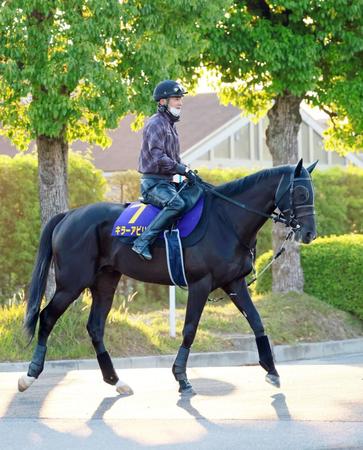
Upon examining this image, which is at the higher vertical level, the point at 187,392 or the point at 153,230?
the point at 153,230

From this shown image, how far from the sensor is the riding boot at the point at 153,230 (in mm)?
10586

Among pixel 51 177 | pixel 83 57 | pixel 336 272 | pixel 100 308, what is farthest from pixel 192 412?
pixel 336 272

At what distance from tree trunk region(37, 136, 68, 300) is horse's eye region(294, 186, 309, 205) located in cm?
752

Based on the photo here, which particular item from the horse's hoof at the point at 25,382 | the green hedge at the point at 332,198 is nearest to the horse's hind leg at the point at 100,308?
the horse's hoof at the point at 25,382

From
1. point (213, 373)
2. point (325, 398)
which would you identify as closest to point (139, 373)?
point (213, 373)

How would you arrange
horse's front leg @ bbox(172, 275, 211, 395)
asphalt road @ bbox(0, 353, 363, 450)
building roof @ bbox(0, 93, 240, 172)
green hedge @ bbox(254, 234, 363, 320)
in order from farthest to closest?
1. building roof @ bbox(0, 93, 240, 172)
2. green hedge @ bbox(254, 234, 363, 320)
3. horse's front leg @ bbox(172, 275, 211, 395)
4. asphalt road @ bbox(0, 353, 363, 450)

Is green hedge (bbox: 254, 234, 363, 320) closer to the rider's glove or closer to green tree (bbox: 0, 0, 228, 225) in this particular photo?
green tree (bbox: 0, 0, 228, 225)

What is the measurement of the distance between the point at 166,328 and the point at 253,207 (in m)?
7.08

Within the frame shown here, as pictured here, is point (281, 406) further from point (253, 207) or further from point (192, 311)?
point (253, 207)

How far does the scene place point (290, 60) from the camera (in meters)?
19.2

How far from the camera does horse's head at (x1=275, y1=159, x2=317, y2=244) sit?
10453 mm

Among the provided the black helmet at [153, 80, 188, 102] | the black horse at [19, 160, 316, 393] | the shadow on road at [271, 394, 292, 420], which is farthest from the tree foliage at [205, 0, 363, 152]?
the shadow on road at [271, 394, 292, 420]

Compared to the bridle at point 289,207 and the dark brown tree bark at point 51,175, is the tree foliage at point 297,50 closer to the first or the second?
the dark brown tree bark at point 51,175

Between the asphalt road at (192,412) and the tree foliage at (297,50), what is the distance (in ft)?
27.5
